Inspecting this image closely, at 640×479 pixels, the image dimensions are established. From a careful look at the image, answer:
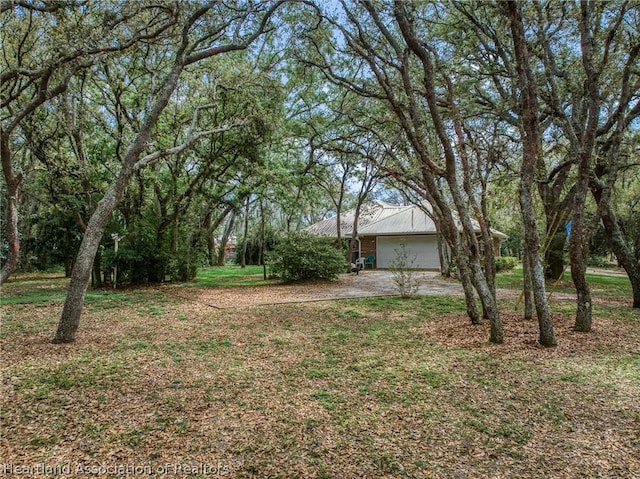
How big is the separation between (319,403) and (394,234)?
2067cm

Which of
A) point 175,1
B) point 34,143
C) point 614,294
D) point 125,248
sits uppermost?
point 175,1

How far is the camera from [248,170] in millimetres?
12883

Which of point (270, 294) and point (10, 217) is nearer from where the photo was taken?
point (10, 217)

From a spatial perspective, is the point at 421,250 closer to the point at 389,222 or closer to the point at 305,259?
the point at 389,222

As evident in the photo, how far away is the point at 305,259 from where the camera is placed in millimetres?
13898

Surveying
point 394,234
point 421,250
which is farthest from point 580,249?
point 394,234

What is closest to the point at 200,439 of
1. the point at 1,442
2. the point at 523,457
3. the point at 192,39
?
the point at 1,442

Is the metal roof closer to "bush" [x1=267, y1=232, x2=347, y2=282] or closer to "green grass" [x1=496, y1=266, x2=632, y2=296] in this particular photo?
"bush" [x1=267, y1=232, x2=347, y2=282]

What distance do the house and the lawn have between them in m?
16.1

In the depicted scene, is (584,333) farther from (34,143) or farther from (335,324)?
(34,143)

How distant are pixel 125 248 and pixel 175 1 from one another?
26.2 ft

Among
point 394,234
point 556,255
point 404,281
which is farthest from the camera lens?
point 394,234

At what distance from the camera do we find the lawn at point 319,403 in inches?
94.7

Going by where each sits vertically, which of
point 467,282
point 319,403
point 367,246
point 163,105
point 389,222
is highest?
point 163,105
